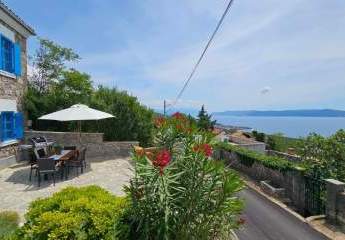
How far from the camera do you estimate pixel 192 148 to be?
5086mm

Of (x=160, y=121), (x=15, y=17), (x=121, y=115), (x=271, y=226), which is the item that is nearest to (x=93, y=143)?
(x=121, y=115)

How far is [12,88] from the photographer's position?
14.1 m

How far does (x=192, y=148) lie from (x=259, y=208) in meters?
5.96

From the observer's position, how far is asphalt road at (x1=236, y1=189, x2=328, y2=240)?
765 cm

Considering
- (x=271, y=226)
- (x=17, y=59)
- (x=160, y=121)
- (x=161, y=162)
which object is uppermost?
(x=17, y=59)

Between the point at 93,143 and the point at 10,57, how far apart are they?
5135mm

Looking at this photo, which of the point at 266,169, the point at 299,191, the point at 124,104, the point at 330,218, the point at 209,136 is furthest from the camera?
the point at 124,104

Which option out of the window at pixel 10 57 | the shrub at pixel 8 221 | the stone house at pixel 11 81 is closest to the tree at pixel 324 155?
the shrub at pixel 8 221

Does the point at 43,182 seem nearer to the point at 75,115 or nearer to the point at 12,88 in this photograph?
the point at 75,115

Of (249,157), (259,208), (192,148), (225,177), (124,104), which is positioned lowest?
(259,208)

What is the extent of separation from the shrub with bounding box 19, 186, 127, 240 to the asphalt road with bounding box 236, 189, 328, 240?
12.7 feet

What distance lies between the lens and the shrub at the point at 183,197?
14.9 ft

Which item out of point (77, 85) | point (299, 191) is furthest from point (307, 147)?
point (77, 85)

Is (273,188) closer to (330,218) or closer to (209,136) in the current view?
(330,218)
